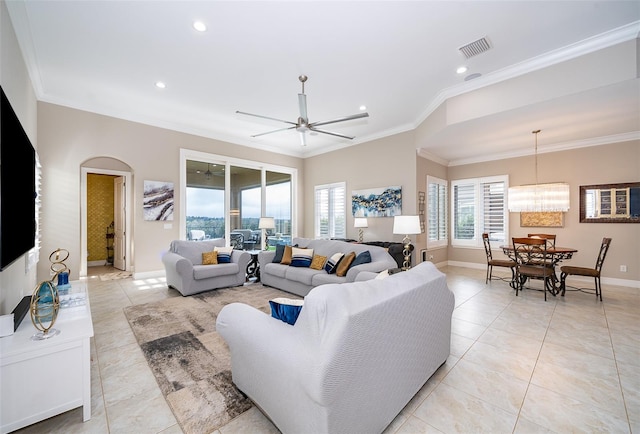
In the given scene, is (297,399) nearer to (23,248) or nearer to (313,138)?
(23,248)

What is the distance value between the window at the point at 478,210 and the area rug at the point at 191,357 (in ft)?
18.4

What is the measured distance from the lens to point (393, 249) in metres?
5.38

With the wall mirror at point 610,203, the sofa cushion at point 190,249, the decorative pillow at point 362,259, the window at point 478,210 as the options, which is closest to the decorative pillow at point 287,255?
the decorative pillow at point 362,259

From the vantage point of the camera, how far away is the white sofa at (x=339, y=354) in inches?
50.9

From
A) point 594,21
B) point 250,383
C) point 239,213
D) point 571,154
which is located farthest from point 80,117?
point 571,154

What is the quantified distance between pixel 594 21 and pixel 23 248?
597 centimetres

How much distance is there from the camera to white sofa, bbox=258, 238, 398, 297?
12.5 feet

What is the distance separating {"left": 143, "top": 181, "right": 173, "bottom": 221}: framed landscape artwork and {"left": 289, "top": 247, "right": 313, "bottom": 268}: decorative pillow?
121 inches

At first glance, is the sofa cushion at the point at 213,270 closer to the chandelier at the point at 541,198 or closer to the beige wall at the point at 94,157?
the beige wall at the point at 94,157

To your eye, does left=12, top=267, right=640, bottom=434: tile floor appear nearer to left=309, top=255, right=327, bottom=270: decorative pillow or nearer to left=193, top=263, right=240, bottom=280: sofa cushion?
left=193, top=263, right=240, bottom=280: sofa cushion

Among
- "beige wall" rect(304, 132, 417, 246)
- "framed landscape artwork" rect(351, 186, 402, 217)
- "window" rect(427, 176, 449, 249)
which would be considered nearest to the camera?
"beige wall" rect(304, 132, 417, 246)

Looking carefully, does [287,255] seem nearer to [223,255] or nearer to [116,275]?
[223,255]

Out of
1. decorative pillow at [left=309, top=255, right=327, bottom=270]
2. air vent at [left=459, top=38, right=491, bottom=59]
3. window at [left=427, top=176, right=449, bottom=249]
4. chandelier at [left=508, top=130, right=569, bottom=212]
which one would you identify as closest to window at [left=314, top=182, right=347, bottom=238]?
window at [left=427, top=176, right=449, bottom=249]

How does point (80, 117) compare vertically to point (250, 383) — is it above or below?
above
